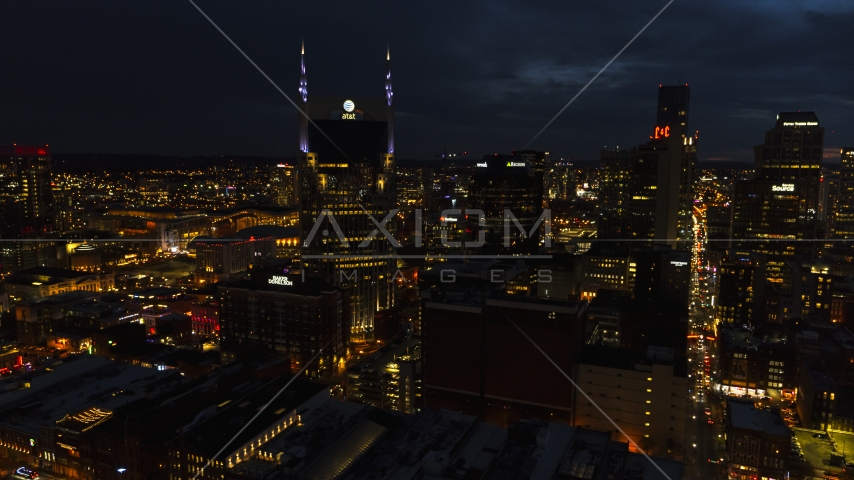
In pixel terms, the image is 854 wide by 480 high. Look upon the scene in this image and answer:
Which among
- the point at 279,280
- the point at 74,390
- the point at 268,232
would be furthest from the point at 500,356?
the point at 268,232

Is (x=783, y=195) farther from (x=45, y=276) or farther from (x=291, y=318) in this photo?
(x=45, y=276)

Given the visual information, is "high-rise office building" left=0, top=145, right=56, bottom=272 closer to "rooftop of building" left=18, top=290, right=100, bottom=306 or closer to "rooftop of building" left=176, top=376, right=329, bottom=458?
"rooftop of building" left=18, top=290, right=100, bottom=306

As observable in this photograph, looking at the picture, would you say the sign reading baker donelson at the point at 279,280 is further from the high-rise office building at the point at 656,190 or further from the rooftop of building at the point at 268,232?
the high-rise office building at the point at 656,190

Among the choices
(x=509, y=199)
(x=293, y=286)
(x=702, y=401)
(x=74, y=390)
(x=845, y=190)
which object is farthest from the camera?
(x=845, y=190)

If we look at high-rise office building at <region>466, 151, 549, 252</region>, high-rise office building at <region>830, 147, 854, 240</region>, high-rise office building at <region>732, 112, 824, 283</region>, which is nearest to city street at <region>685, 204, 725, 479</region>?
high-rise office building at <region>732, 112, 824, 283</region>

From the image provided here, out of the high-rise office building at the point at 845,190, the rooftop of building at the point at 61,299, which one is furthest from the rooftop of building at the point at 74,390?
the high-rise office building at the point at 845,190

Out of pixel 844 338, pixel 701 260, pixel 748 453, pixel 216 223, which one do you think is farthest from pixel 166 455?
pixel 216 223
